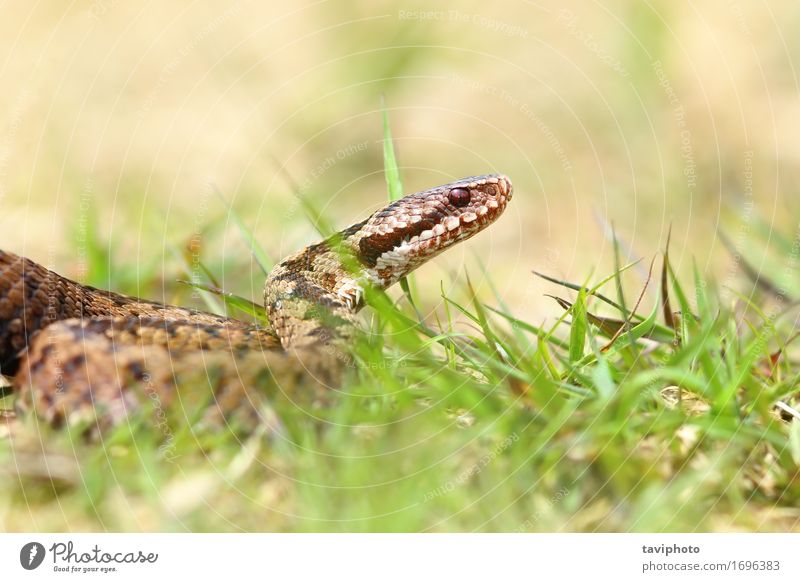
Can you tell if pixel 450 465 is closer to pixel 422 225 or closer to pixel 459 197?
pixel 422 225

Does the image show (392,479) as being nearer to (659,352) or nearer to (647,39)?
(659,352)

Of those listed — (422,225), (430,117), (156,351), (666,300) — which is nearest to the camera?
(156,351)

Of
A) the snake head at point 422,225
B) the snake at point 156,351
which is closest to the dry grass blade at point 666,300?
the snake head at point 422,225

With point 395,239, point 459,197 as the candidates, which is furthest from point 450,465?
point 459,197

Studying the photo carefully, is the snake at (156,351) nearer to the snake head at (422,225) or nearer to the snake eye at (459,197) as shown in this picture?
the snake head at (422,225)

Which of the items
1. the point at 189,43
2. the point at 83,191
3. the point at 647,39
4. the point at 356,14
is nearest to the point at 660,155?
the point at 647,39

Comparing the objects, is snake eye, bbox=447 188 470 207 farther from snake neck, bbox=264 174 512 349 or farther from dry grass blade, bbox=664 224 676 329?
dry grass blade, bbox=664 224 676 329
